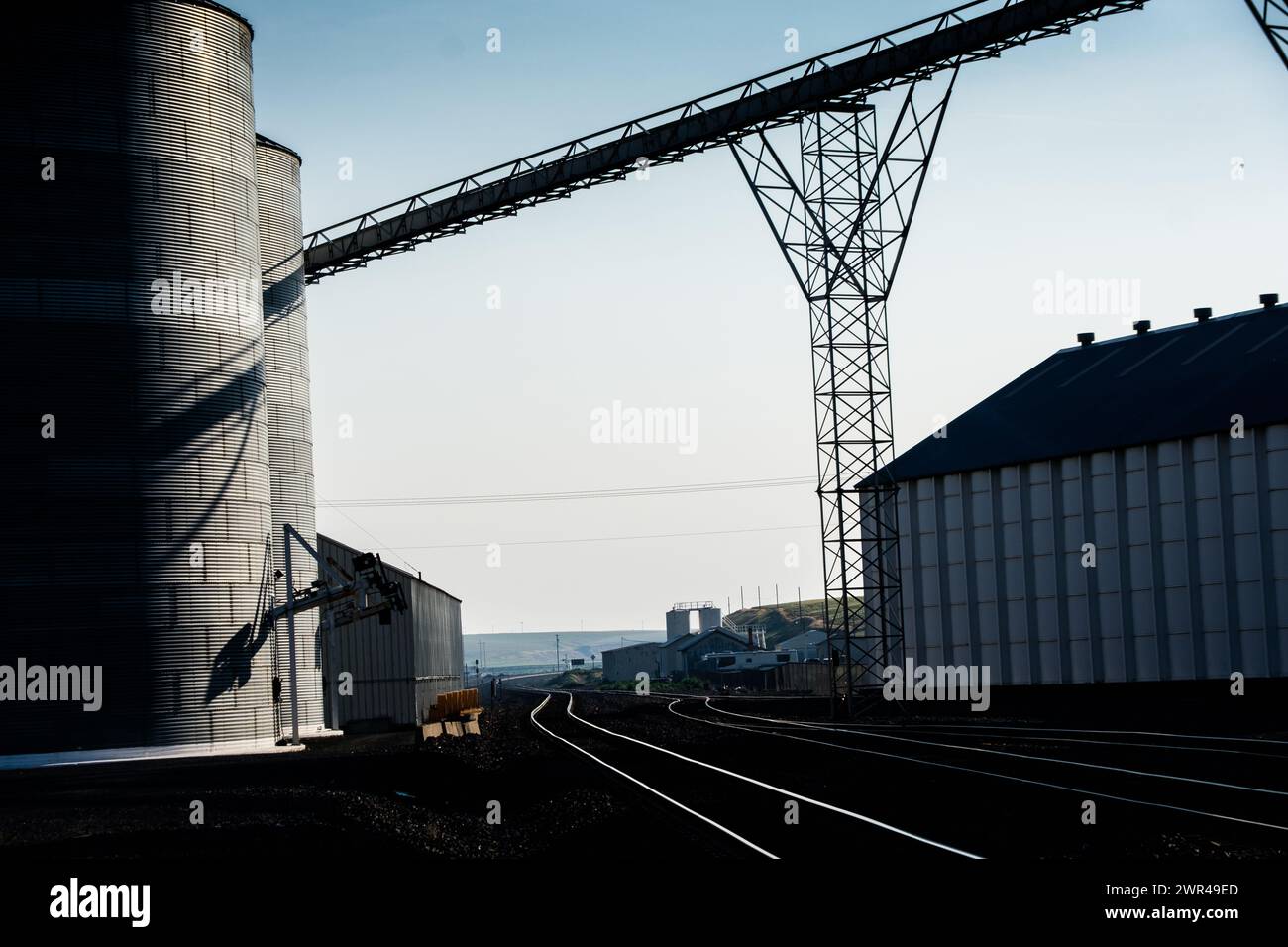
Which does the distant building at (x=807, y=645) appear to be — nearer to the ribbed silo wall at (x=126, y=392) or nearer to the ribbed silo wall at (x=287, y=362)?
the ribbed silo wall at (x=287, y=362)

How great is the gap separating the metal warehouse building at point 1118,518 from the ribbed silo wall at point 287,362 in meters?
20.0

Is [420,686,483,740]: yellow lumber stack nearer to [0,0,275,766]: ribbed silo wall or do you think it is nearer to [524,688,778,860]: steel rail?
[524,688,778,860]: steel rail

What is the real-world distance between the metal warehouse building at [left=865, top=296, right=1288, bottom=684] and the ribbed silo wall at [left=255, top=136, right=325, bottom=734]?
19980 mm

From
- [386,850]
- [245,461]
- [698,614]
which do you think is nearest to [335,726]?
[245,461]

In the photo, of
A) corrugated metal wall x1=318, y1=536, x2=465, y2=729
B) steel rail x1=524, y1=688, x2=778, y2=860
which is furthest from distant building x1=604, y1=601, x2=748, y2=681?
steel rail x1=524, y1=688, x2=778, y2=860

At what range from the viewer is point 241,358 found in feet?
124

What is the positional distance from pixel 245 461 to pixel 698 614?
139948mm

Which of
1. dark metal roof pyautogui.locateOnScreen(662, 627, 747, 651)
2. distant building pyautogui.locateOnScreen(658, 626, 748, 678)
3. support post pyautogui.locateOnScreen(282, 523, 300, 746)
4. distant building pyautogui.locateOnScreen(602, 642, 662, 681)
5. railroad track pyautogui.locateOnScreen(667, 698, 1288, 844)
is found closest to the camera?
railroad track pyautogui.locateOnScreen(667, 698, 1288, 844)

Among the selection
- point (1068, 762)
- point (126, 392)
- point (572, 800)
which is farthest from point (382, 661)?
point (1068, 762)

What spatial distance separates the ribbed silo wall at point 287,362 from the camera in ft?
151

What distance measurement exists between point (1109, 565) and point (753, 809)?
91.4ft

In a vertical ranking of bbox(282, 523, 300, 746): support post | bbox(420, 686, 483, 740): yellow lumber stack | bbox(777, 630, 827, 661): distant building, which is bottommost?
bbox(777, 630, 827, 661): distant building

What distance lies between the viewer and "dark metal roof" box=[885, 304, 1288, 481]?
42812mm
